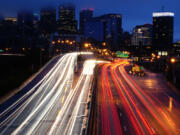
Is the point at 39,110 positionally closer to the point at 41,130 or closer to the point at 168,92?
the point at 41,130

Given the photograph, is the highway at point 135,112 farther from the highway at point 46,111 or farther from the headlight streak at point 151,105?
the highway at point 46,111

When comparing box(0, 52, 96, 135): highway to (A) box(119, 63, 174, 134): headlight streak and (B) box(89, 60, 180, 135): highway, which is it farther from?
(A) box(119, 63, 174, 134): headlight streak

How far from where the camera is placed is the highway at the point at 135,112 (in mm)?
18078

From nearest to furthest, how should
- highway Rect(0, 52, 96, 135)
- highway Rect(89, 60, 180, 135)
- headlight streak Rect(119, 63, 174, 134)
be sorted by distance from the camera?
highway Rect(0, 52, 96, 135) → highway Rect(89, 60, 180, 135) → headlight streak Rect(119, 63, 174, 134)

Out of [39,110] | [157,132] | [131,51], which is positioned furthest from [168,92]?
[131,51]

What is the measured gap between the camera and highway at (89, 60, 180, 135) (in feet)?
59.3

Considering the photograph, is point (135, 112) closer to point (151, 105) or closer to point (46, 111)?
point (151, 105)

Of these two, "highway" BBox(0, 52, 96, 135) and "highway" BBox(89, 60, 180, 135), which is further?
"highway" BBox(89, 60, 180, 135)

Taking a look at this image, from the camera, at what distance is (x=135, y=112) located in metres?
23.1

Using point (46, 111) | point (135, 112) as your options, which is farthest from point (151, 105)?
point (46, 111)

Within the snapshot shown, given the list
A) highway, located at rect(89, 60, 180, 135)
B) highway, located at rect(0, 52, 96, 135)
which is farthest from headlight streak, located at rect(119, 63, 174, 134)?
highway, located at rect(0, 52, 96, 135)

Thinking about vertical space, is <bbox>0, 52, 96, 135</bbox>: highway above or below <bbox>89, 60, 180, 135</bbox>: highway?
above

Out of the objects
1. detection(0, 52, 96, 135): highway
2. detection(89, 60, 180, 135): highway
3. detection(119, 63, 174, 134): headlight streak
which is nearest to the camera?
detection(0, 52, 96, 135): highway

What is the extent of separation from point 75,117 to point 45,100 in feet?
24.7
